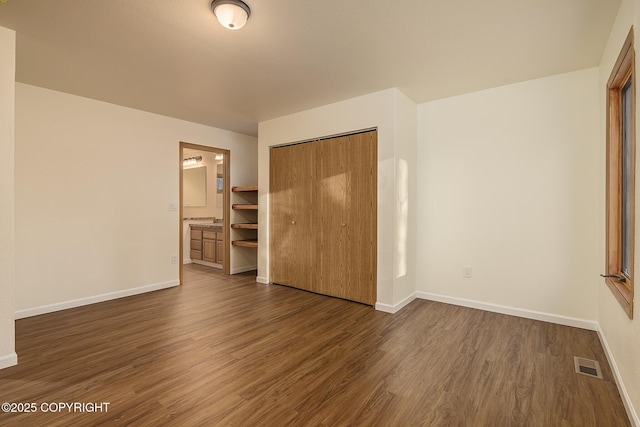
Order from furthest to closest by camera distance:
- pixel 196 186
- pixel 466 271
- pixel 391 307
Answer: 1. pixel 196 186
2. pixel 466 271
3. pixel 391 307

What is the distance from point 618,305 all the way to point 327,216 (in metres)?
2.72

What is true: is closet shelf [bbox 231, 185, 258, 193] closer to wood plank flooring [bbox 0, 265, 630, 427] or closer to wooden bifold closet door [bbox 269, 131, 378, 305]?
wooden bifold closet door [bbox 269, 131, 378, 305]

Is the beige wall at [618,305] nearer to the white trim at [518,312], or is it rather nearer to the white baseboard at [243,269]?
the white trim at [518,312]

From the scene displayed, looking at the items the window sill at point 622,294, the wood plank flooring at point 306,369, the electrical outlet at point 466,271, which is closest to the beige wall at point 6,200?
the wood plank flooring at point 306,369

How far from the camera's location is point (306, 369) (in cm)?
216

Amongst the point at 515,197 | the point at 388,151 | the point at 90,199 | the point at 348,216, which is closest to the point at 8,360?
the point at 90,199

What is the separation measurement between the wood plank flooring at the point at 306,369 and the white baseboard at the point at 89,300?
107mm

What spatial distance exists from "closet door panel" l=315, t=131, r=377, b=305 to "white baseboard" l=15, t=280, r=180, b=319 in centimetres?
231

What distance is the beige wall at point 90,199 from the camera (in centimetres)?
322

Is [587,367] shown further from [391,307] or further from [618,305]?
[391,307]

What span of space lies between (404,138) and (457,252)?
4.85ft

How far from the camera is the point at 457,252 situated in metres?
3.55

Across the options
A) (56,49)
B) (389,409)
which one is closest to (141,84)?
(56,49)

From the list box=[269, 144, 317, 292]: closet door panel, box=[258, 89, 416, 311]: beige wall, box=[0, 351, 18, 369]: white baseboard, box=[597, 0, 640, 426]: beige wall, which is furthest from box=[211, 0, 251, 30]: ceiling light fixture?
box=[0, 351, 18, 369]: white baseboard
